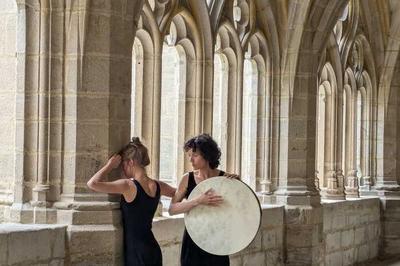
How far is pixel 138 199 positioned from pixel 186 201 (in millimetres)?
322

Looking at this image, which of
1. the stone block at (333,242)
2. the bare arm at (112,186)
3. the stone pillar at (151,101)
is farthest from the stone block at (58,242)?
the stone block at (333,242)

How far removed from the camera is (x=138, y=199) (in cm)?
497

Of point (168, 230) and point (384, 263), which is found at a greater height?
point (168, 230)

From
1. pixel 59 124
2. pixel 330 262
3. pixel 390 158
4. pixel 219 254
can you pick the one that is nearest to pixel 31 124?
pixel 59 124

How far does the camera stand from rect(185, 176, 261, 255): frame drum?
4.77m

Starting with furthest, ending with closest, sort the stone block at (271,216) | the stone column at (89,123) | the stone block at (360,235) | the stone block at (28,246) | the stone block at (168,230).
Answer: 1. the stone block at (360,235)
2. the stone block at (271,216)
3. the stone block at (168,230)
4. the stone column at (89,123)
5. the stone block at (28,246)

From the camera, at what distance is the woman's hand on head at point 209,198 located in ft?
15.5

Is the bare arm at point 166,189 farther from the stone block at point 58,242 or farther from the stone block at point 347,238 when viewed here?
the stone block at point 347,238

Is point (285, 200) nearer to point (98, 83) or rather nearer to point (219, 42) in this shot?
point (219, 42)

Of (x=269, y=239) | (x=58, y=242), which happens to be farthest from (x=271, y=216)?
(x=58, y=242)

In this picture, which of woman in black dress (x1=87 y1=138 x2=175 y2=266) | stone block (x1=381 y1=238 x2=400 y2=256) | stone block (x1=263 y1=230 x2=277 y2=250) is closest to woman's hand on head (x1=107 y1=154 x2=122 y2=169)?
woman in black dress (x1=87 y1=138 x2=175 y2=266)

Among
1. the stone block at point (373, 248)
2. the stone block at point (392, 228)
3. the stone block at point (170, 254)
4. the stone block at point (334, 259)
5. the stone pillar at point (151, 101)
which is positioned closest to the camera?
the stone block at point (170, 254)

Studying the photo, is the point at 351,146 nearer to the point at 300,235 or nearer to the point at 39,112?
the point at 300,235

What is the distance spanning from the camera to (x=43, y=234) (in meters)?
5.08
